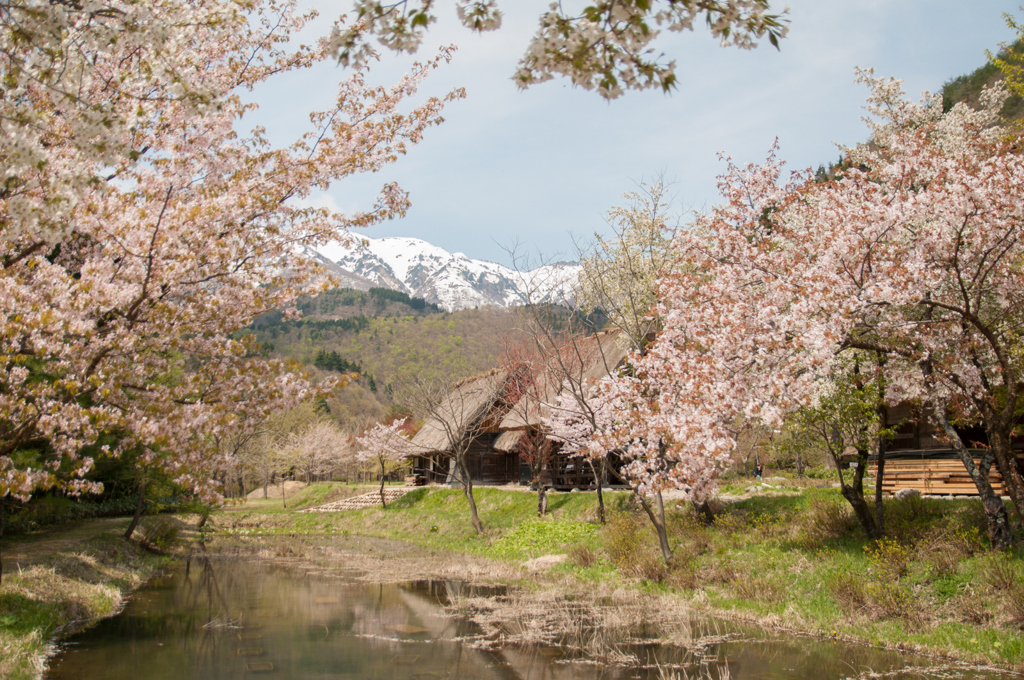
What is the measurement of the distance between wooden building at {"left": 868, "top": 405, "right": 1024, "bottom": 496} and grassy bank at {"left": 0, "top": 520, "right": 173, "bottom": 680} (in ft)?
55.5

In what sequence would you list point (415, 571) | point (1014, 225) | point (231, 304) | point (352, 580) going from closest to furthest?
point (231, 304) < point (1014, 225) < point (352, 580) < point (415, 571)

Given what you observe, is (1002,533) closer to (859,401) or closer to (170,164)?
(859,401)

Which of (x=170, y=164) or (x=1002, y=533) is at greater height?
(x=170, y=164)

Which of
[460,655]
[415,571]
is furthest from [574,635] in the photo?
[415,571]

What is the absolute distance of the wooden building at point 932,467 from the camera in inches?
643

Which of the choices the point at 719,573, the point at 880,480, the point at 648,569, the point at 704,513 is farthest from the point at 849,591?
the point at 704,513

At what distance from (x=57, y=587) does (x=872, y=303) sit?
1676cm

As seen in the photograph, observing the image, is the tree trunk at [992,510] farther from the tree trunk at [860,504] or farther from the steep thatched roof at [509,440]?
the steep thatched roof at [509,440]

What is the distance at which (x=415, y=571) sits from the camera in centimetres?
2034

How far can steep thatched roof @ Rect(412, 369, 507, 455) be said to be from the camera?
32.5m

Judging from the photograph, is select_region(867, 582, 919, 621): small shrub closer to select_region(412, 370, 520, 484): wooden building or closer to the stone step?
select_region(412, 370, 520, 484): wooden building

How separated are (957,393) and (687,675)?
284 inches

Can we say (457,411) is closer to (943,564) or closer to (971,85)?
(943,564)

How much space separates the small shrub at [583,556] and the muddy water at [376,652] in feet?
14.7
